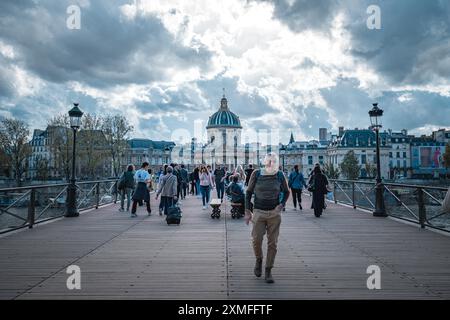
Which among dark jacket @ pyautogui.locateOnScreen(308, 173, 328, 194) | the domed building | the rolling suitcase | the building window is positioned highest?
the domed building

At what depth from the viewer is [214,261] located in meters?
7.41

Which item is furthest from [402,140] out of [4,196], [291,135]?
[4,196]

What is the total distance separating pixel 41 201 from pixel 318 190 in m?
10.4

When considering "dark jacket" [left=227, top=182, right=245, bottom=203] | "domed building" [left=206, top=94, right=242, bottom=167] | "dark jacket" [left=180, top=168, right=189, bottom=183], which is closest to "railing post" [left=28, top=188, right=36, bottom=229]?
"dark jacket" [left=227, top=182, right=245, bottom=203]

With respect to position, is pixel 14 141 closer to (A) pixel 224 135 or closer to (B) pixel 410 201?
(B) pixel 410 201

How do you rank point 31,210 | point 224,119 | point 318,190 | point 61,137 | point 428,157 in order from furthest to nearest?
1. point 224,119
2. point 428,157
3. point 61,137
4. point 318,190
5. point 31,210

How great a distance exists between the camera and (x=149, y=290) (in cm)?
571

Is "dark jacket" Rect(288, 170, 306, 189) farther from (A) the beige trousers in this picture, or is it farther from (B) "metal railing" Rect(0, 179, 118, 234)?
(A) the beige trousers

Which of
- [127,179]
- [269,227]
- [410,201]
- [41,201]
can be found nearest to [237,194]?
[127,179]

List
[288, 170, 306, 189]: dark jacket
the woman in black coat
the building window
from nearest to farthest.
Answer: the woman in black coat, [288, 170, 306, 189]: dark jacket, the building window

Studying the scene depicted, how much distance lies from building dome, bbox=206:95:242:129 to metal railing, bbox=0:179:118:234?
111m

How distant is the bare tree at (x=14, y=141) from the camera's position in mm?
56594

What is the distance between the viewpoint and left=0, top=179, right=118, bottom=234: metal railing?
37.1ft
